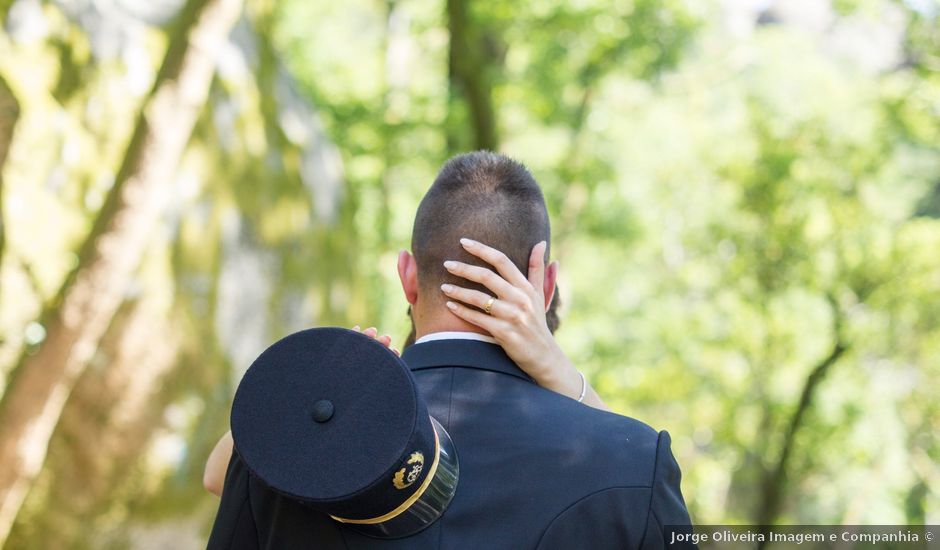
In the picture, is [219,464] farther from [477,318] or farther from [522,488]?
[522,488]

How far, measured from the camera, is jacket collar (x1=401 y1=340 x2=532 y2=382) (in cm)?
229

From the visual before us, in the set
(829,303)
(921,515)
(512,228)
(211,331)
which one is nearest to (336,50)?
(829,303)

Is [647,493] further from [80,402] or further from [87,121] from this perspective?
[87,121]

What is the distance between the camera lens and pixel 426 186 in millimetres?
18891

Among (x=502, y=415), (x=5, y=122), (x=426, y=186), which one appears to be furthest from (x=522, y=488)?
(x=426, y=186)

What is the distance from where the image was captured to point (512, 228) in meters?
2.42

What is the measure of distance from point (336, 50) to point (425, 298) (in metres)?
22.0

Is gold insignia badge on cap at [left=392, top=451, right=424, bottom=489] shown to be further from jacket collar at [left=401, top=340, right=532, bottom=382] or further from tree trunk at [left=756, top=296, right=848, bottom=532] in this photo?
tree trunk at [left=756, top=296, right=848, bottom=532]

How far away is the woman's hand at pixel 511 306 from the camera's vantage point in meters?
2.31

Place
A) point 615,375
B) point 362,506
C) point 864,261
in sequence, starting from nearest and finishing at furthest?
point 362,506 < point 864,261 < point 615,375

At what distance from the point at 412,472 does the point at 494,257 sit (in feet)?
2.17

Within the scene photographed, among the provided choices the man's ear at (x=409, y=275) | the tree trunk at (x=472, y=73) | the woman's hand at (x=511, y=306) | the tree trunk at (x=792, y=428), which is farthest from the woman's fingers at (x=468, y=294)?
the tree trunk at (x=792, y=428)

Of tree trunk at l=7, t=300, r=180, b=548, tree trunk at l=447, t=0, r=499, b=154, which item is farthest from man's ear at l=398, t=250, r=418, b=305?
tree trunk at l=447, t=0, r=499, b=154

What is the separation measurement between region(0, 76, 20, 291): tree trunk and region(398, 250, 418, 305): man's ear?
475 centimetres
